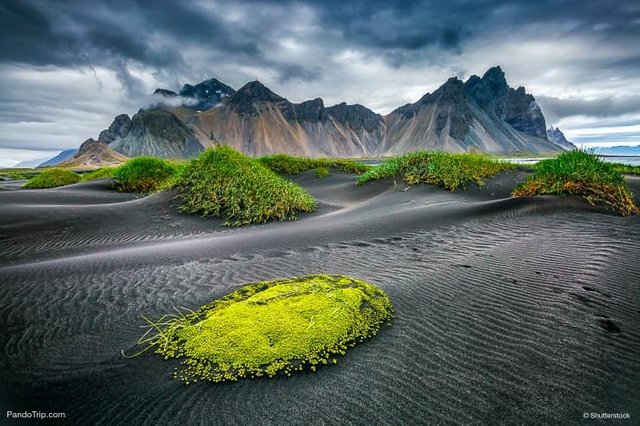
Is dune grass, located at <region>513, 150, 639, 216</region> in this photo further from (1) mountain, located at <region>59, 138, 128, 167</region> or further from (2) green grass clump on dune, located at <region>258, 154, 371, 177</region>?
(1) mountain, located at <region>59, 138, 128, 167</region>

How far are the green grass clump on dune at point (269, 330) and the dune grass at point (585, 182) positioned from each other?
566 centimetres

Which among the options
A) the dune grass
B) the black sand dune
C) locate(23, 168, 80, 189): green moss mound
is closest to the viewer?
the black sand dune

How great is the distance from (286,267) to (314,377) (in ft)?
8.12

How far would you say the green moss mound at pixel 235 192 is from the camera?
8.66 meters

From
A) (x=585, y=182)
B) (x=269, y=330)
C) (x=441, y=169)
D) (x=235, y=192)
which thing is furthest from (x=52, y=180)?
(x=585, y=182)

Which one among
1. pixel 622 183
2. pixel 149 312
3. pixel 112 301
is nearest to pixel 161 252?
pixel 112 301

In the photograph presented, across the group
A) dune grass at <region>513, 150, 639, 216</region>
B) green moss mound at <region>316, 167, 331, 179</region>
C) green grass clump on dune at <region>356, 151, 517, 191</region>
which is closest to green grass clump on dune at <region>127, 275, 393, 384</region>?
dune grass at <region>513, 150, 639, 216</region>

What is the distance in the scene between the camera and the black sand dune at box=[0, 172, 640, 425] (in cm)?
195

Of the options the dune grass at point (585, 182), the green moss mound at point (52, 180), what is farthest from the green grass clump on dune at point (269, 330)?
the green moss mound at point (52, 180)

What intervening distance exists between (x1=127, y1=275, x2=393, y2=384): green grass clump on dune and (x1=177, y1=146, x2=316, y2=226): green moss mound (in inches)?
212

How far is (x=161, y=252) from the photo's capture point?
547 cm

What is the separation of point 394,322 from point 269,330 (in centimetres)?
105

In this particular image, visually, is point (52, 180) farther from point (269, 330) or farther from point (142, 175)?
point (269, 330)

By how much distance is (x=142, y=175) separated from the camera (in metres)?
15.6
